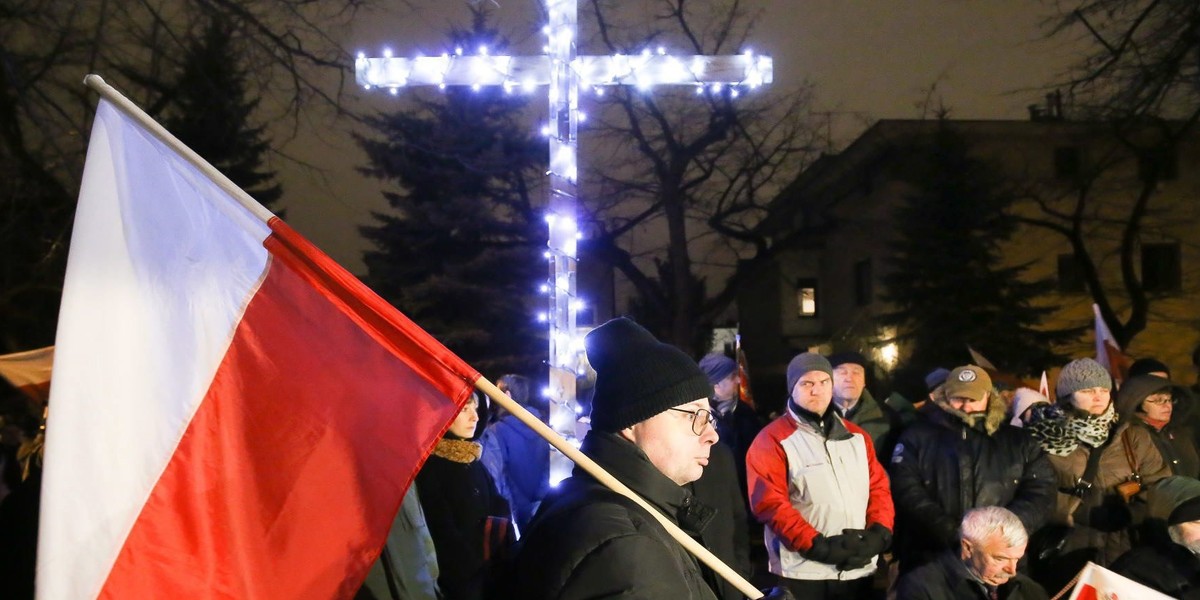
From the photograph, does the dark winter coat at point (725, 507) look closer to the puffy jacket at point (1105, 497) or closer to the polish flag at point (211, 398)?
the puffy jacket at point (1105, 497)

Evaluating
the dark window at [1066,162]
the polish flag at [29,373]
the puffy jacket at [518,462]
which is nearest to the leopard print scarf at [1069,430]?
the puffy jacket at [518,462]

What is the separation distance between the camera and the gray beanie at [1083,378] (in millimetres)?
5883

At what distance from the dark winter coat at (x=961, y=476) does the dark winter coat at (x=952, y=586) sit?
1118 millimetres

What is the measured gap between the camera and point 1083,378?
5.90 meters

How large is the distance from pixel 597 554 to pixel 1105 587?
Result: 283cm

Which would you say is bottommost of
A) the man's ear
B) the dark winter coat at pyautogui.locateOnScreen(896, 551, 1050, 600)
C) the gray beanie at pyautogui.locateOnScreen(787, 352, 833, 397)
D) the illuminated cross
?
the dark winter coat at pyautogui.locateOnScreen(896, 551, 1050, 600)

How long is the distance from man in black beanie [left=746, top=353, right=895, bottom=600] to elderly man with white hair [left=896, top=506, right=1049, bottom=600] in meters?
0.99

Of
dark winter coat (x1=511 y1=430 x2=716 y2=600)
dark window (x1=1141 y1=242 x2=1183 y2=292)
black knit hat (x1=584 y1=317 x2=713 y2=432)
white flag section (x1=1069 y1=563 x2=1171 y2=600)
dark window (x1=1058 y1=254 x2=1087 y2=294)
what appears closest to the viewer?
dark winter coat (x1=511 y1=430 x2=716 y2=600)

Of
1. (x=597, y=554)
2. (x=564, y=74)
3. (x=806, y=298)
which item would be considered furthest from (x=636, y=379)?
(x=806, y=298)

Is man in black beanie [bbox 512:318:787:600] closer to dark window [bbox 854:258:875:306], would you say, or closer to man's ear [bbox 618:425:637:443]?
man's ear [bbox 618:425:637:443]

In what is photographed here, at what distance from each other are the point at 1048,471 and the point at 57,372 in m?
5.13

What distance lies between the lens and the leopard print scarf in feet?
19.5

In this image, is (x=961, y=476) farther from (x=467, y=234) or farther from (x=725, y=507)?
(x=467, y=234)

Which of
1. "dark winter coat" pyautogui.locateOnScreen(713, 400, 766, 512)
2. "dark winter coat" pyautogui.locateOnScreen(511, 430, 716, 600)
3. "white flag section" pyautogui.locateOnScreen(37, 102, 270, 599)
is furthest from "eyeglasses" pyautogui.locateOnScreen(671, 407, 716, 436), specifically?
"dark winter coat" pyautogui.locateOnScreen(713, 400, 766, 512)
